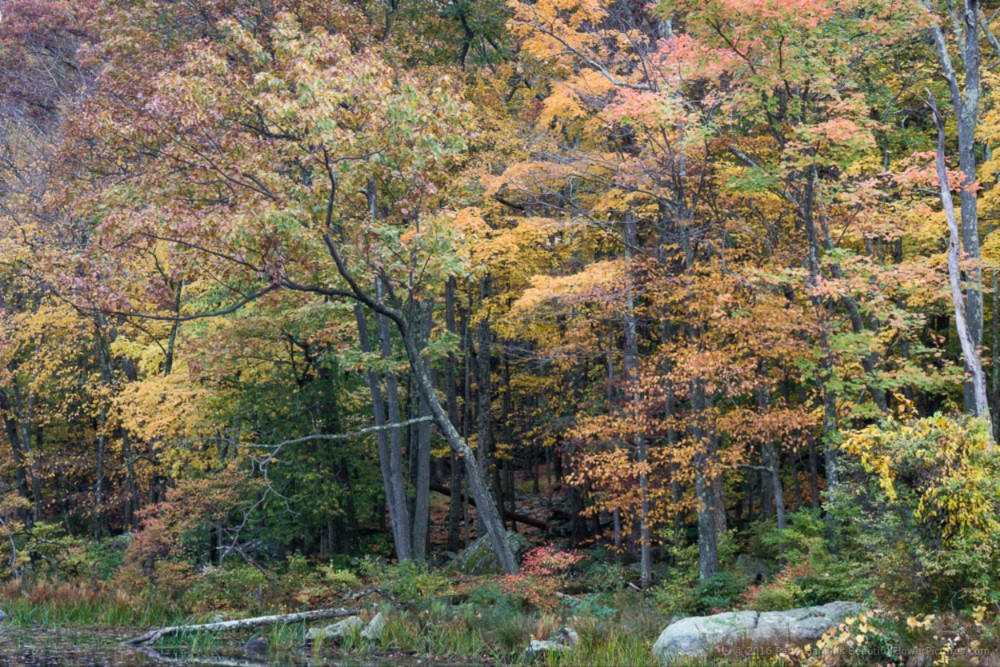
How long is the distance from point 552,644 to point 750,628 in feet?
7.55

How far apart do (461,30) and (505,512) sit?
37.5ft

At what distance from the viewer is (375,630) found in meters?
11.8

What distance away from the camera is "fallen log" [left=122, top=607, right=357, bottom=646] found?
11969 millimetres

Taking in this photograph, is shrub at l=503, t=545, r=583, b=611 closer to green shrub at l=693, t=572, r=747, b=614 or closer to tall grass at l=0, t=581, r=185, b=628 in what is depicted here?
green shrub at l=693, t=572, r=747, b=614

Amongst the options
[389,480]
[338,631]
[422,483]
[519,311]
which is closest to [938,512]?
[338,631]

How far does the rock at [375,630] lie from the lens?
11672mm

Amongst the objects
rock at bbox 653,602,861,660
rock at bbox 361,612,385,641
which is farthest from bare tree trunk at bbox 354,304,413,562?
rock at bbox 653,602,861,660

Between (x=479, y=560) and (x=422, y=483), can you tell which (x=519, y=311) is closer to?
(x=422, y=483)

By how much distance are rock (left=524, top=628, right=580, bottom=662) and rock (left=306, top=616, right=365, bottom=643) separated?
2578 millimetres

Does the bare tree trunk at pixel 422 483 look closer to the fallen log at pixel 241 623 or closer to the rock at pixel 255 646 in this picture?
the fallen log at pixel 241 623

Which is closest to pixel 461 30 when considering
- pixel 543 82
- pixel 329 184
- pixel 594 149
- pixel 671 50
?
pixel 543 82

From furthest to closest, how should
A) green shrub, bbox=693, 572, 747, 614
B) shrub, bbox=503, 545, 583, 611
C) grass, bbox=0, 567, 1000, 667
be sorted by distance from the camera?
1. green shrub, bbox=693, 572, 747, 614
2. shrub, bbox=503, 545, 583, 611
3. grass, bbox=0, 567, 1000, 667

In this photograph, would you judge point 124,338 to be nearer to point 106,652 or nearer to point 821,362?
point 106,652

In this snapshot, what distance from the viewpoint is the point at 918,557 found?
8.09 m
